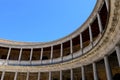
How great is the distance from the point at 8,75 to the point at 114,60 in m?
16.4

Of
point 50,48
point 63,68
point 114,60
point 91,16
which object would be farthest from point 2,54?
point 114,60

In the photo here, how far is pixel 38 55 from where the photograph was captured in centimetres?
2948

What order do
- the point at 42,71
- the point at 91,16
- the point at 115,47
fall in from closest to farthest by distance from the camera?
the point at 115,47
the point at 91,16
the point at 42,71

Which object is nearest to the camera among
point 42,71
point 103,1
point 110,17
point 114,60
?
point 110,17

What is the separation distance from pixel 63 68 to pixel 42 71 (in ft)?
11.6

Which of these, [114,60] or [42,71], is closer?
[114,60]

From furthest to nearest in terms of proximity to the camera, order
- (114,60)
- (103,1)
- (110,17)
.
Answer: (114,60) < (103,1) < (110,17)

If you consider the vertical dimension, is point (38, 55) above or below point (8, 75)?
above

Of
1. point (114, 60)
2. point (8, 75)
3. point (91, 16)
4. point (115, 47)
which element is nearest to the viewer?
point (115, 47)

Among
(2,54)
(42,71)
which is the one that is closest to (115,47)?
(42,71)

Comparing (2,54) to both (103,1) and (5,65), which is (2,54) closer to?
(5,65)

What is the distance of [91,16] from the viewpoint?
65.0ft

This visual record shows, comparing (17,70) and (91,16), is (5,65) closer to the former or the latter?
(17,70)

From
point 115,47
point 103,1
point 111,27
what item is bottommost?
point 115,47
